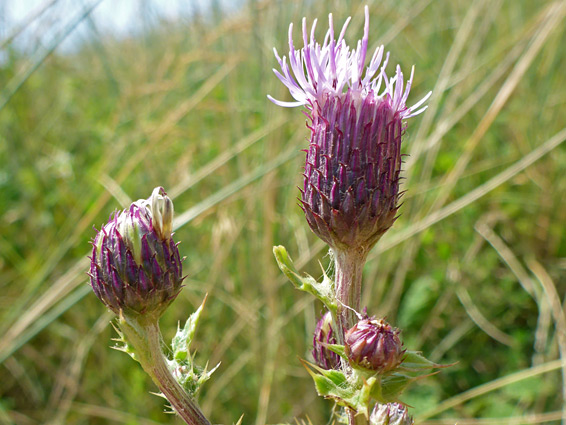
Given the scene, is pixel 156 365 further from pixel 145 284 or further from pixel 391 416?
pixel 391 416

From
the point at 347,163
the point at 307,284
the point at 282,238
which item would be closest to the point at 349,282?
the point at 307,284

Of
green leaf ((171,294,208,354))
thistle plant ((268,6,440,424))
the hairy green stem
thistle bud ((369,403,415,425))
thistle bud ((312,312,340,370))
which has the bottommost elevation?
thistle bud ((369,403,415,425))

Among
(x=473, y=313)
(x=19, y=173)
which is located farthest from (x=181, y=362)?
(x=19, y=173)

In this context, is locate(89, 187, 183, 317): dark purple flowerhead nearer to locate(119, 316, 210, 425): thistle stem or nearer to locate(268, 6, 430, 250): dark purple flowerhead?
locate(119, 316, 210, 425): thistle stem

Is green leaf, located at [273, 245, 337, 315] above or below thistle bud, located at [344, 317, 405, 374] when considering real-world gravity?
above

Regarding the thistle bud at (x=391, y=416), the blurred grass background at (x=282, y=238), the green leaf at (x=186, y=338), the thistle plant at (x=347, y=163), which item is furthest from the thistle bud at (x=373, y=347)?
the blurred grass background at (x=282, y=238)

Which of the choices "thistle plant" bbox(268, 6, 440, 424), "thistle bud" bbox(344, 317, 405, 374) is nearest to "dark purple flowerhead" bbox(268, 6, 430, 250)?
"thistle plant" bbox(268, 6, 440, 424)

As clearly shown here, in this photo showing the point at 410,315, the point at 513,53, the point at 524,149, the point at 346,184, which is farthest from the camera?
the point at 524,149

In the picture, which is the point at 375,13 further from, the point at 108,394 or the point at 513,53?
the point at 108,394
